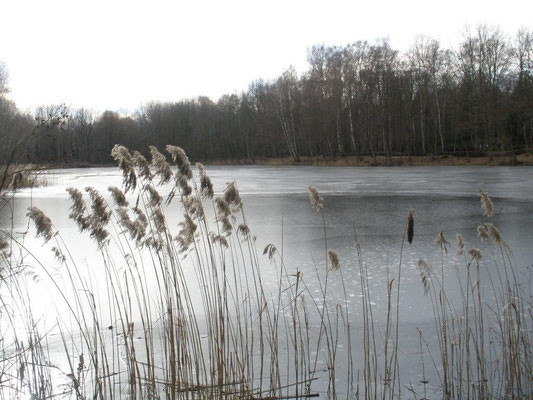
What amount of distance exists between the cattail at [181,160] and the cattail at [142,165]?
0.21 m

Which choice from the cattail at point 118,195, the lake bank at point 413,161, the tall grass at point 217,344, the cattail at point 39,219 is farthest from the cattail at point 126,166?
the lake bank at point 413,161

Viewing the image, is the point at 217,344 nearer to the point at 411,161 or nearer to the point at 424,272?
the point at 424,272

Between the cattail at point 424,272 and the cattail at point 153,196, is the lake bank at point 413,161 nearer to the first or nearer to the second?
the cattail at point 424,272

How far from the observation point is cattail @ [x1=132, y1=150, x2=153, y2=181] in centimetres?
299

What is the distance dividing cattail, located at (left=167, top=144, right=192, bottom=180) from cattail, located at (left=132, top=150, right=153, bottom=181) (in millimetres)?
215

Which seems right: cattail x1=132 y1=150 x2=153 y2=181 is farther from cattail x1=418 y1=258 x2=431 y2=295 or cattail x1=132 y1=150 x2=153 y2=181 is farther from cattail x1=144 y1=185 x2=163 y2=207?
cattail x1=418 y1=258 x2=431 y2=295

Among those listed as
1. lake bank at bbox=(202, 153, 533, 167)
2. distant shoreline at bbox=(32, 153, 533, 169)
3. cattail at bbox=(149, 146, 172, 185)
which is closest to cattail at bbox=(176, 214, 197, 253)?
cattail at bbox=(149, 146, 172, 185)

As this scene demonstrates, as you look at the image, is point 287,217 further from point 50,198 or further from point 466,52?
point 466,52

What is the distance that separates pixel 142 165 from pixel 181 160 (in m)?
0.29

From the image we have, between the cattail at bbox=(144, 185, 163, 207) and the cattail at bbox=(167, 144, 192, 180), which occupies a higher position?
the cattail at bbox=(167, 144, 192, 180)

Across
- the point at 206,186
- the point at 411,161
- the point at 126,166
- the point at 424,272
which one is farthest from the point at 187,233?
the point at 411,161

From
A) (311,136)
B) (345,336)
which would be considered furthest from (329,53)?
(345,336)

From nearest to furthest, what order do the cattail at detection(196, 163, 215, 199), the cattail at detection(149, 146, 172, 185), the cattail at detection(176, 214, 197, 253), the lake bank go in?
the cattail at detection(149, 146, 172, 185)
the cattail at detection(196, 163, 215, 199)
the cattail at detection(176, 214, 197, 253)
the lake bank

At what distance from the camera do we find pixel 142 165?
3061 millimetres
